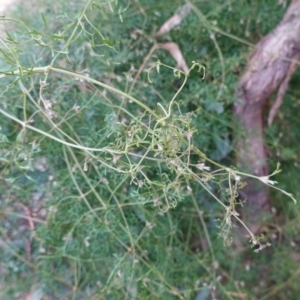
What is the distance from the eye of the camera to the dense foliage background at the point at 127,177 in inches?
37.8

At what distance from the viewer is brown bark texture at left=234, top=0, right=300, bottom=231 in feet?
3.48

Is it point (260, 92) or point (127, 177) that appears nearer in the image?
point (127, 177)

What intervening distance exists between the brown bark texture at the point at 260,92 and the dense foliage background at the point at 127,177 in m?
0.03

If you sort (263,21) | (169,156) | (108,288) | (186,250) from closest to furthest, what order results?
(169,156), (108,288), (186,250), (263,21)

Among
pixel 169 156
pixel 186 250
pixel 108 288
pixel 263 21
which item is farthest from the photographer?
A: pixel 263 21

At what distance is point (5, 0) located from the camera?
3.93 feet

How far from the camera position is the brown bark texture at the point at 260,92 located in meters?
1.06

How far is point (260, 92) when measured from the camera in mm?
1098

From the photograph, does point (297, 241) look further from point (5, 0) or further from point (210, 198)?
point (5, 0)

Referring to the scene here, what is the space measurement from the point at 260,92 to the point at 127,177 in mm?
382

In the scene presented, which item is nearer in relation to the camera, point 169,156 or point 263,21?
point 169,156

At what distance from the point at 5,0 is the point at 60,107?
398mm

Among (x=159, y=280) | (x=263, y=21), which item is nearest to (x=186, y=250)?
(x=159, y=280)

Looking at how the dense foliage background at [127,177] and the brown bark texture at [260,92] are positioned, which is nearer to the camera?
the dense foliage background at [127,177]
